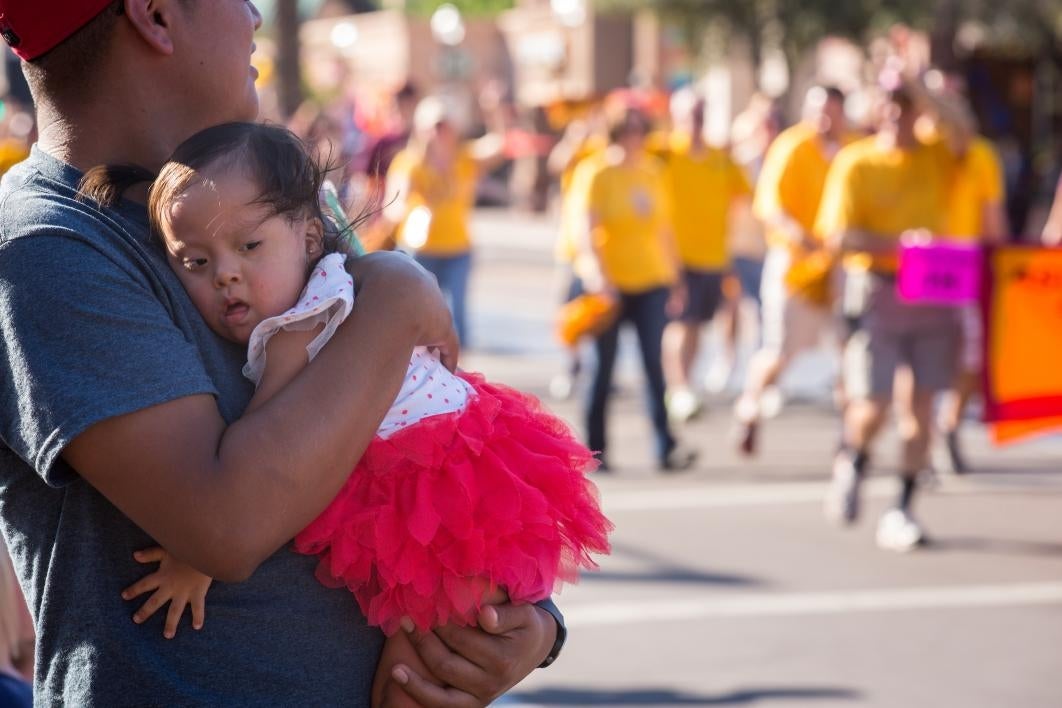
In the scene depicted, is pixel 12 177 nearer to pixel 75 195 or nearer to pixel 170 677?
pixel 75 195

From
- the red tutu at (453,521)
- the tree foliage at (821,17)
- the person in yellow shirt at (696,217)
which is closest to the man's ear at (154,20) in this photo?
the red tutu at (453,521)

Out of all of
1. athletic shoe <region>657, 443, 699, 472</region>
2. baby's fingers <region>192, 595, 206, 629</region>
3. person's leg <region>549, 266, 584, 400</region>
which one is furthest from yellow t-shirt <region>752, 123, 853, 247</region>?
baby's fingers <region>192, 595, 206, 629</region>

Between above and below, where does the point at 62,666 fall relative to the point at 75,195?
below

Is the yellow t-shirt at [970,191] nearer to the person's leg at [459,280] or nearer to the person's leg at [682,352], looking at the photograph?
the person's leg at [682,352]

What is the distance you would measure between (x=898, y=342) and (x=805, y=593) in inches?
64.1

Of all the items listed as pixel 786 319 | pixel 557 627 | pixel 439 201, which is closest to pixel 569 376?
pixel 439 201

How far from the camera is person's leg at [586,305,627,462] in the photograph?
9.35 metres

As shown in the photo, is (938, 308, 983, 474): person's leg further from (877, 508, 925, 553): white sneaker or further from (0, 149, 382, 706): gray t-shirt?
(0, 149, 382, 706): gray t-shirt

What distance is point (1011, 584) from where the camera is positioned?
22.1 feet

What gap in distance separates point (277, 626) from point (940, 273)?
607 centimetres

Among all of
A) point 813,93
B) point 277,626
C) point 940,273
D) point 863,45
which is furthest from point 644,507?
point 863,45

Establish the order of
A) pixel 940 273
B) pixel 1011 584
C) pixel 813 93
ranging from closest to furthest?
pixel 1011 584 < pixel 940 273 < pixel 813 93

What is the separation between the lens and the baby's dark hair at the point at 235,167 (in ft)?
6.19

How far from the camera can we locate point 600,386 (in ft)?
30.7
